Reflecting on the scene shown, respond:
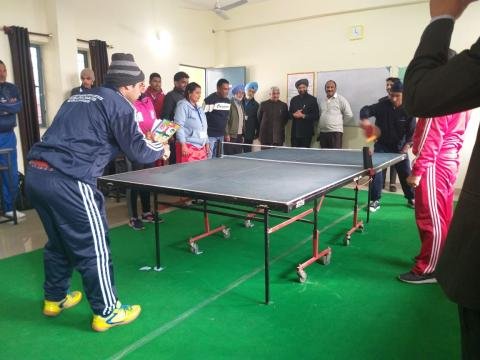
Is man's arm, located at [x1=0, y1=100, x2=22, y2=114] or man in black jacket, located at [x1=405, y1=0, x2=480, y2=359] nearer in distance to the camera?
man in black jacket, located at [x1=405, y1=0, x2=480, y2=359]

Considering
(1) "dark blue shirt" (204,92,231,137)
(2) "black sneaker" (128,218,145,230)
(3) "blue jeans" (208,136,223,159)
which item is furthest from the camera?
(1) "dark blue shirt" (204,92,231,137)

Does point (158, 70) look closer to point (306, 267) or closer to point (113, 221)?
point (113, 221)

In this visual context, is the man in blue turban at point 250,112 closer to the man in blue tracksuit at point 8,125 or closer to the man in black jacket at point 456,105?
the man in blue tracksuit at point 8,125

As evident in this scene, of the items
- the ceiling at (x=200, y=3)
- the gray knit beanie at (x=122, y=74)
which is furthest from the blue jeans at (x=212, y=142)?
the ceiling at (x=200, y=3)

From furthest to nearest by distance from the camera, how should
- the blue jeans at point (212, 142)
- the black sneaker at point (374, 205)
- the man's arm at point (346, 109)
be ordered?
the man's arm at point (346, 109) < the blue jeans at point (212, 142) < the black sneaker at point (374, 205)

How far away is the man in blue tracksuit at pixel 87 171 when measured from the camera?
2.27m

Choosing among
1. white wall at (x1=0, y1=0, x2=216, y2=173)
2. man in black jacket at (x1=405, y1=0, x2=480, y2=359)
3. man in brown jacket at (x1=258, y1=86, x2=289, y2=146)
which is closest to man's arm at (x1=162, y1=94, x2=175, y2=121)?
white wall at (x1=0, y1=0, x2=216, y2=173)

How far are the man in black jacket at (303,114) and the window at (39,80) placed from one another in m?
4.15

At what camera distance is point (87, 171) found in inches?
90.7

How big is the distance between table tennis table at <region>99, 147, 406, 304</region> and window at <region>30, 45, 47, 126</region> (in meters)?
3.57

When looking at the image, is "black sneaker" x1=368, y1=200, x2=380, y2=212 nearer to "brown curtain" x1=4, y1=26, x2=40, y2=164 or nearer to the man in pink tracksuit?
the man in pink tracksuit

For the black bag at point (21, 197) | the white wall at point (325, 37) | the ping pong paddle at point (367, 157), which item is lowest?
the black bag at point (21, 197)

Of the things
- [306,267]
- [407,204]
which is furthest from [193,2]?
[306,267]

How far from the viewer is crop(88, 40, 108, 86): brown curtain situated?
6406 millimetres
